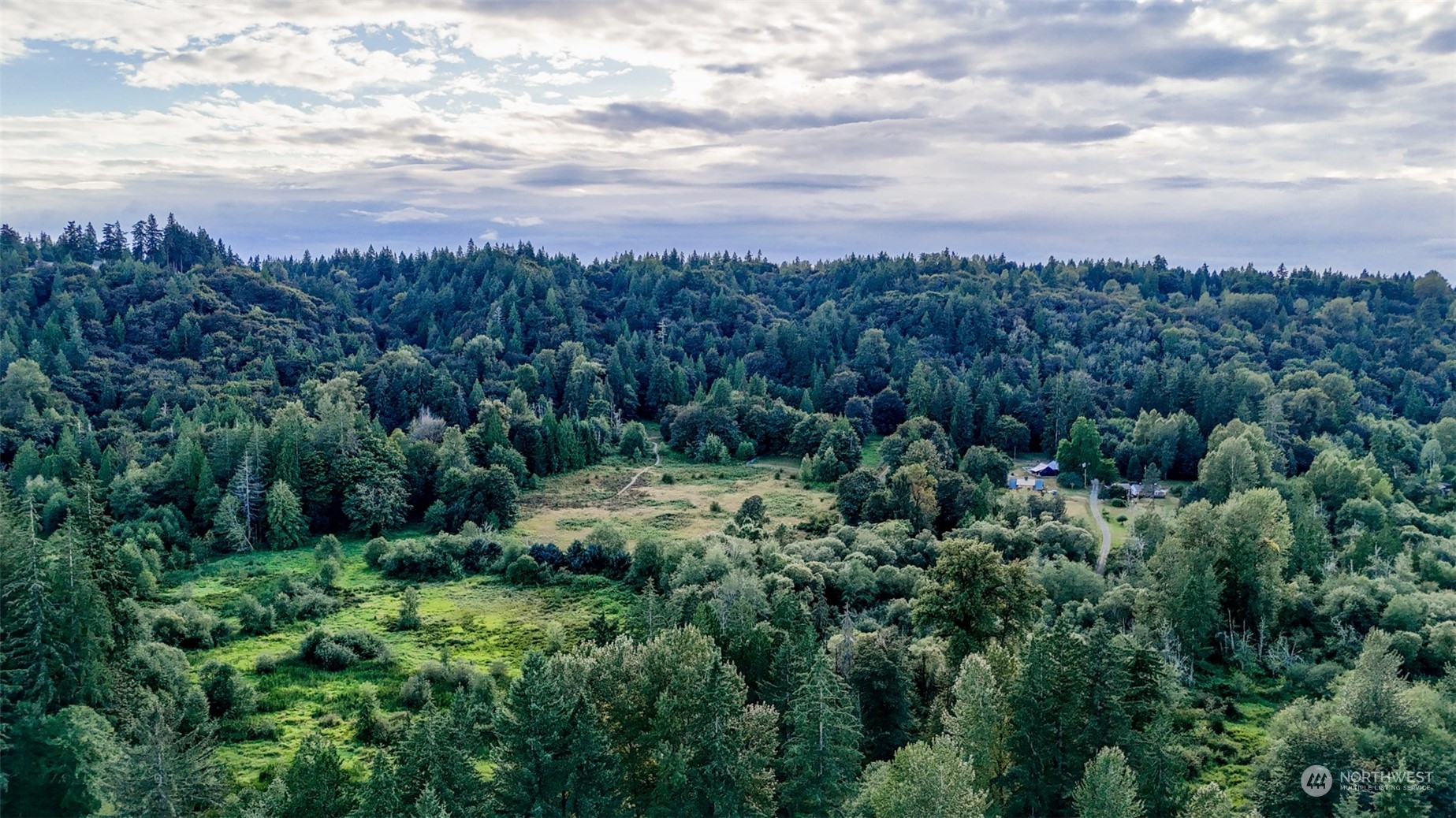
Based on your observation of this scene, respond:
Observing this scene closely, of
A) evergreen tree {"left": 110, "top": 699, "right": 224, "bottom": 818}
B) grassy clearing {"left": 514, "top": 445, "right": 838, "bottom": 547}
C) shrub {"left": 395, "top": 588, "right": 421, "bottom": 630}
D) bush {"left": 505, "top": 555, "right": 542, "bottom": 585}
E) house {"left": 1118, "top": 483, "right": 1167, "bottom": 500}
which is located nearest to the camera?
evergreen tree {"left": 110, "top": 699, "right": 224, "bottom": 818}

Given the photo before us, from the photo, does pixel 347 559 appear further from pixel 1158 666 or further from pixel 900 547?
pixel 1158 666

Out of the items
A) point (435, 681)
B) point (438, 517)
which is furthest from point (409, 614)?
point (438, 517)

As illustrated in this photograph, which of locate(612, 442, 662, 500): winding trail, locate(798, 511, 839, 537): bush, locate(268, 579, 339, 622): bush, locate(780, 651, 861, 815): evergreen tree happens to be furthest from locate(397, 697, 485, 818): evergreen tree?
locate(612, 442, 662, 500): winding trail

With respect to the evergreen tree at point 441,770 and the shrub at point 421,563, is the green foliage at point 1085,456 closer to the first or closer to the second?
the shrub at point 421,563

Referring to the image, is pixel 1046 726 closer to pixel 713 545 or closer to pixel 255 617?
pixel 713 545

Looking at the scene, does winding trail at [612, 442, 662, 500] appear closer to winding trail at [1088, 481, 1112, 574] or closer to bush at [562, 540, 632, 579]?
bush at [562, 540, 632, 579]

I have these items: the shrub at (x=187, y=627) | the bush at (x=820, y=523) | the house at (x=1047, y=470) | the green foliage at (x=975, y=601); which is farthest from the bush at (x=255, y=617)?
the house at (x=1047, y=470)
